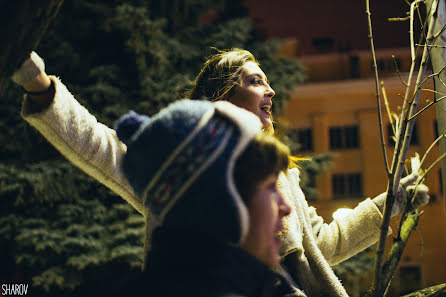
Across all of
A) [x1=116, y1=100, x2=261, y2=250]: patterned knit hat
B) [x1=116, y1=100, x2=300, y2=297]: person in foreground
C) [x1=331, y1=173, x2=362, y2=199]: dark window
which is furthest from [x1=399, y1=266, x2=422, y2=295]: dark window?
[x1=116, y1=100, x2=261, y2=250]: patterned knit hat

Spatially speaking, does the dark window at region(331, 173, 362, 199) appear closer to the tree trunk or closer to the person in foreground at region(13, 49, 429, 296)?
the person in foreground at region(13, 49, 429, 296)

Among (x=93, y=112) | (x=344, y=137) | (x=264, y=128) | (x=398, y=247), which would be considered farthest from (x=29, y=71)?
(x=344, y=137)

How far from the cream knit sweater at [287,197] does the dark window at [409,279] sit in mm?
13050

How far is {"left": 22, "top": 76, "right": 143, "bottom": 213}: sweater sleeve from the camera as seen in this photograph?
1.73 m

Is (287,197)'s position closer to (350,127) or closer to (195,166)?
(195,166)

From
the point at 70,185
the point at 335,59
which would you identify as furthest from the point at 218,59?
the point at 335,59

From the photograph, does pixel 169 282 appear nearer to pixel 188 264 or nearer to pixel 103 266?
pixel 188 264

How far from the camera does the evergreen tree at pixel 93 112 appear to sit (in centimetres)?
715

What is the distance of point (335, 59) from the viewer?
19734 millimetres

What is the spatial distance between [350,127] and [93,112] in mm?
14179

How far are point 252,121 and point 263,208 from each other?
239 mm

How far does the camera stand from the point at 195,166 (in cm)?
121

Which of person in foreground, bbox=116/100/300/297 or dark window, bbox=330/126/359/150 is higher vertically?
person in foreground, bbox=116/100/300/297

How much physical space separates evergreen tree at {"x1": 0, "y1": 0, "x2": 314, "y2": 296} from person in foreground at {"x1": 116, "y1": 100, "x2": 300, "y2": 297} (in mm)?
5875
